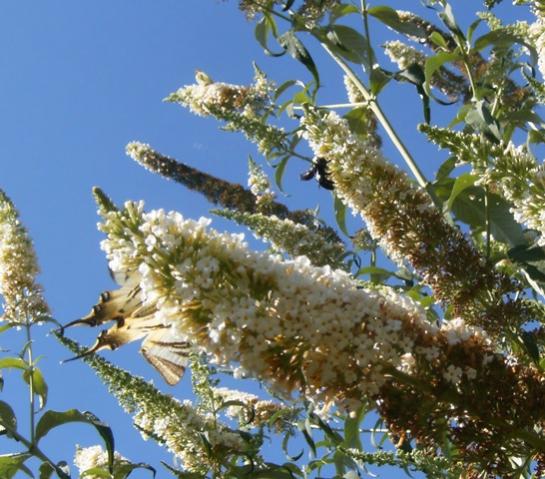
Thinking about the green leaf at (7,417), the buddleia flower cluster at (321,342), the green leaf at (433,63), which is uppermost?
the green leaf at (433,63)

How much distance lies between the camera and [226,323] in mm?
1450

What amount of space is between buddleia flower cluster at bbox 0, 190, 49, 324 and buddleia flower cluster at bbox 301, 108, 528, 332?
1502mm

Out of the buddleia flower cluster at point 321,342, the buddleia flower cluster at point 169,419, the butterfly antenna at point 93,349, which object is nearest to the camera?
the buddleia flower cluster at point 321,342

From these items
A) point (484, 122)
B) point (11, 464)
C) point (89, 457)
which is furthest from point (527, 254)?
point (89, 457)

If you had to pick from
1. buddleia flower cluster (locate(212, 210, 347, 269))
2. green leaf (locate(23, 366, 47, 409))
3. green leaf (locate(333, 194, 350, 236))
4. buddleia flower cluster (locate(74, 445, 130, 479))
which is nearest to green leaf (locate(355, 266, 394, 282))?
green leaf (locate(333, 194, 350, 236))

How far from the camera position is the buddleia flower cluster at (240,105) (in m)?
3.25

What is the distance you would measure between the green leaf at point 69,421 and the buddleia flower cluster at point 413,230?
784 mm

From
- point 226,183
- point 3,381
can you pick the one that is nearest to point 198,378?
point 3,381

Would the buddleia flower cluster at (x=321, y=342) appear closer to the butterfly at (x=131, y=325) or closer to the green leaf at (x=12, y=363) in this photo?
the butterfly at (x=131, y=325)

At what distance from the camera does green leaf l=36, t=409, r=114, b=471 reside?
2.11 metres

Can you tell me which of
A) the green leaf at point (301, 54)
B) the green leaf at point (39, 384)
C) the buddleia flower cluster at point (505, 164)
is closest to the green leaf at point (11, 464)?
the green leaf at point (39, 384)

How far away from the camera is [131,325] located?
208cm

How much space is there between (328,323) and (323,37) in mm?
1541

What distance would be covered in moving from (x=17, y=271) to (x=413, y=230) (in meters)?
2.04
